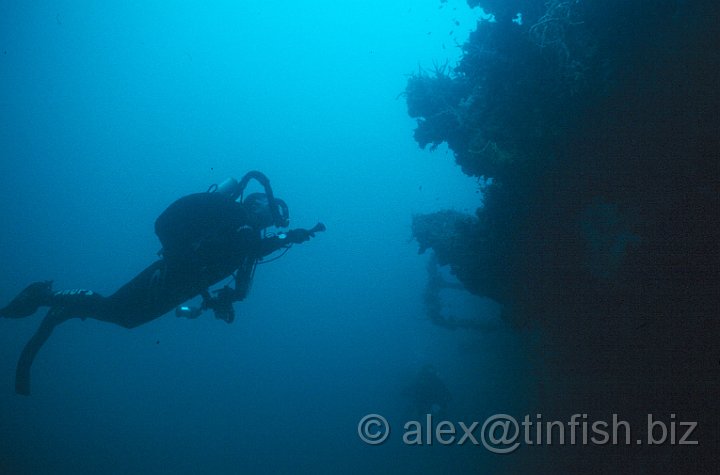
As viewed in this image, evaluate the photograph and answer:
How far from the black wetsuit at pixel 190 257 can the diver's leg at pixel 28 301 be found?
0.11m

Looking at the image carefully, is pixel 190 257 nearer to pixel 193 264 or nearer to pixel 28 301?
pixel 193 264

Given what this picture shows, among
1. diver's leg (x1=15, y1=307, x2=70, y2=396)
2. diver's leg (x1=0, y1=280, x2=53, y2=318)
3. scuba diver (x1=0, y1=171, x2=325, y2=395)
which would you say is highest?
scuba diver (x1=0, y1=171, x2=325, y2=395)

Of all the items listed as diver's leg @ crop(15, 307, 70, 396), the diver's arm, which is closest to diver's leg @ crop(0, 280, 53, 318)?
diver's leg @ crop(15, 307, 70, 396)

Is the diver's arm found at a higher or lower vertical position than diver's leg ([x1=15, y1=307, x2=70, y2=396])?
higher

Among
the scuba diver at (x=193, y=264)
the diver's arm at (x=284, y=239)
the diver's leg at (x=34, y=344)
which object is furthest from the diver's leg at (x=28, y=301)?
the diver's arm at (x=284, y=239)

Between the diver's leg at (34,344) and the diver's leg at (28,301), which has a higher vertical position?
the diver's leg at (28,301)

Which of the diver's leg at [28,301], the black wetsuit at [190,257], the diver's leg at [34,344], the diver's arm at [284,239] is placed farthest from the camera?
the diver's leg at [34,344]

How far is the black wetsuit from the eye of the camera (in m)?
6.11

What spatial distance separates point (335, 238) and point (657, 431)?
252ft

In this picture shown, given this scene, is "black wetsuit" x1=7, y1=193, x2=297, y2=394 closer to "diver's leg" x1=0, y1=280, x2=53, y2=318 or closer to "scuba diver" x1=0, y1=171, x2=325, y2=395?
"scuba diver" x1=0, y1=171, x2=325, y2=395

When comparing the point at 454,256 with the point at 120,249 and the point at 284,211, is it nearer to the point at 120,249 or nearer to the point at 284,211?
the point at 284,211

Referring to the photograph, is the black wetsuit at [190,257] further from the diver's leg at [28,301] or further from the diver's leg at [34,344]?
the diver's leg at [34,344]

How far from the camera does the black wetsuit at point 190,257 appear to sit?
6113 millimetres

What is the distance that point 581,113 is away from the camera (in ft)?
19.0
